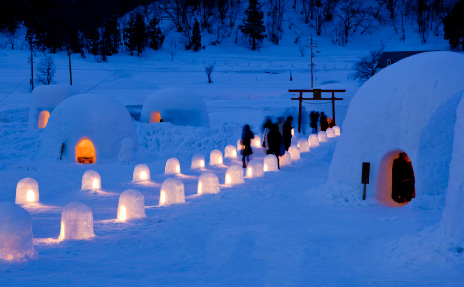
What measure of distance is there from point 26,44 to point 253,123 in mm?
50838

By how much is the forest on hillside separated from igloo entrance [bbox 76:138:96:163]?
44140 mm

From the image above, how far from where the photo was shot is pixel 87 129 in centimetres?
1720

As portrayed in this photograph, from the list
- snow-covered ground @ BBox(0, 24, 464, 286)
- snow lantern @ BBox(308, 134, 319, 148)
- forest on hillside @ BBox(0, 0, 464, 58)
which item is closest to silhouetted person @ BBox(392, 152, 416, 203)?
snow-covered ground @ BBox(0, 24, 464, 286)

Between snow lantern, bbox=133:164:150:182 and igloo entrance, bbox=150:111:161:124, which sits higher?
igloo entrance, bbox=150:111:161:124

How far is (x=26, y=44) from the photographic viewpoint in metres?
65.9

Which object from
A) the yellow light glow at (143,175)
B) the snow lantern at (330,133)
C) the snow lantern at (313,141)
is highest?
the snow lantern at (330,133)

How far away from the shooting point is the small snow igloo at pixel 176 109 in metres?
25.0

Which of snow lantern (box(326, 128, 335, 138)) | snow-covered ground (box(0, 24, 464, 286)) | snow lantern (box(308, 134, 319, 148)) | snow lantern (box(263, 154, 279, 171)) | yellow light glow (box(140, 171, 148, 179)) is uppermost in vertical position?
snow lantern (box(326, 128, 335, 138))

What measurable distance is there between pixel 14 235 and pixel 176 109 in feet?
63.7

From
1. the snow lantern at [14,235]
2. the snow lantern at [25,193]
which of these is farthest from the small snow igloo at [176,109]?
the snow lantern at [14,235]

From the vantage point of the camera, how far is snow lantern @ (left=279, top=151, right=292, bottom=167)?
15.0 metres

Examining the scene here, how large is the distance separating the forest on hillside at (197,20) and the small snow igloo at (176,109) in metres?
38.0

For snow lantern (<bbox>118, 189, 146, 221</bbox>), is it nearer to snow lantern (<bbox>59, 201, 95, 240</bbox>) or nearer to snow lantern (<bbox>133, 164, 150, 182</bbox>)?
snow lantern (<bbox>59, 201, 95, 240</bbox>)

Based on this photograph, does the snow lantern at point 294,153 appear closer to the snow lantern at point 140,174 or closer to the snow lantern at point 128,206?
the snow lantern at point 140,174
